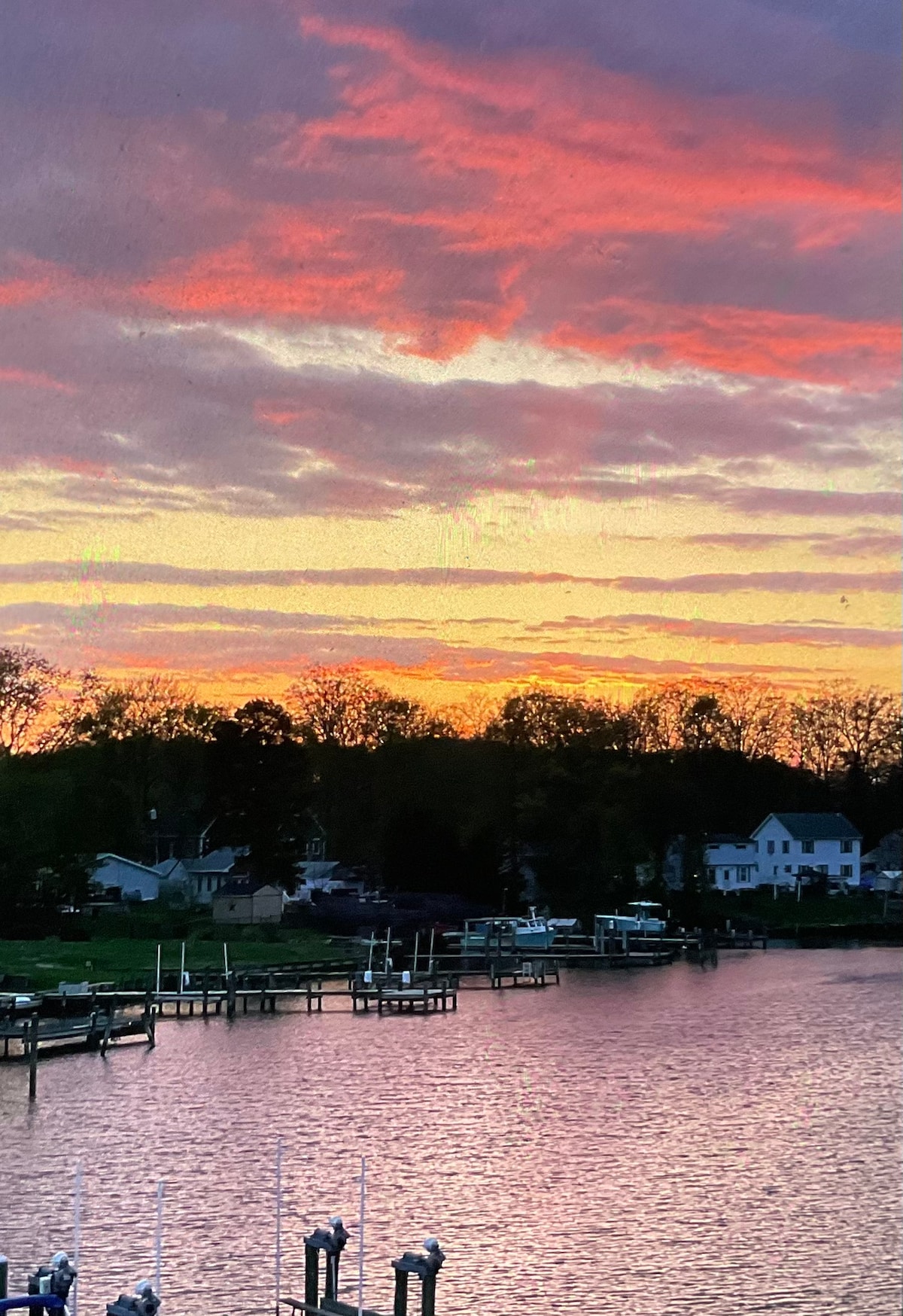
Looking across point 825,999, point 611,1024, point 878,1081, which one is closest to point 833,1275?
point 878,1081

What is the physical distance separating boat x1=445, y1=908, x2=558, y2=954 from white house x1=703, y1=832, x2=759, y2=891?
22.9 meters

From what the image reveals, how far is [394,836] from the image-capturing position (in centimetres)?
12338

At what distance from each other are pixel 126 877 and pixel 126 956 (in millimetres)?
19178

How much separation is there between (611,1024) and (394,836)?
48782 mm

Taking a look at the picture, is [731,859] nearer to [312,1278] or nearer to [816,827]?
[816,827]

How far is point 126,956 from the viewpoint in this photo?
90750mm

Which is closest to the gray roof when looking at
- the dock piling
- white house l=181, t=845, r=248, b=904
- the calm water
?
white house l=181, t=845, r=248, b=904

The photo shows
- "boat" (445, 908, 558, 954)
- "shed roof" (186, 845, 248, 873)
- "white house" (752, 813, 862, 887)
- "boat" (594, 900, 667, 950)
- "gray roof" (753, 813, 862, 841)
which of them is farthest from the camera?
"gray roof" (753, 813, 862, 841)

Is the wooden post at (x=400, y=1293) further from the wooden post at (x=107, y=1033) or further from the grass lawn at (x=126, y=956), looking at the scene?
the grass lawn at (x=126, y=956)

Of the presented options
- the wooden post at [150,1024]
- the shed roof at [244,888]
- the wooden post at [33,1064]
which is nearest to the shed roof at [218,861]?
the shed roof at [244,888]

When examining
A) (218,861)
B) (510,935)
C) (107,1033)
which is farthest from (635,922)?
(107,1033)

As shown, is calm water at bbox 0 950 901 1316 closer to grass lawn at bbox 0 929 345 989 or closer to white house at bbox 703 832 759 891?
grass lawn at bbox 0 929 345 989

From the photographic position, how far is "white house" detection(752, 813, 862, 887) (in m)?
138

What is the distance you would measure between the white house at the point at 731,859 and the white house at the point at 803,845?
2.14 feet
